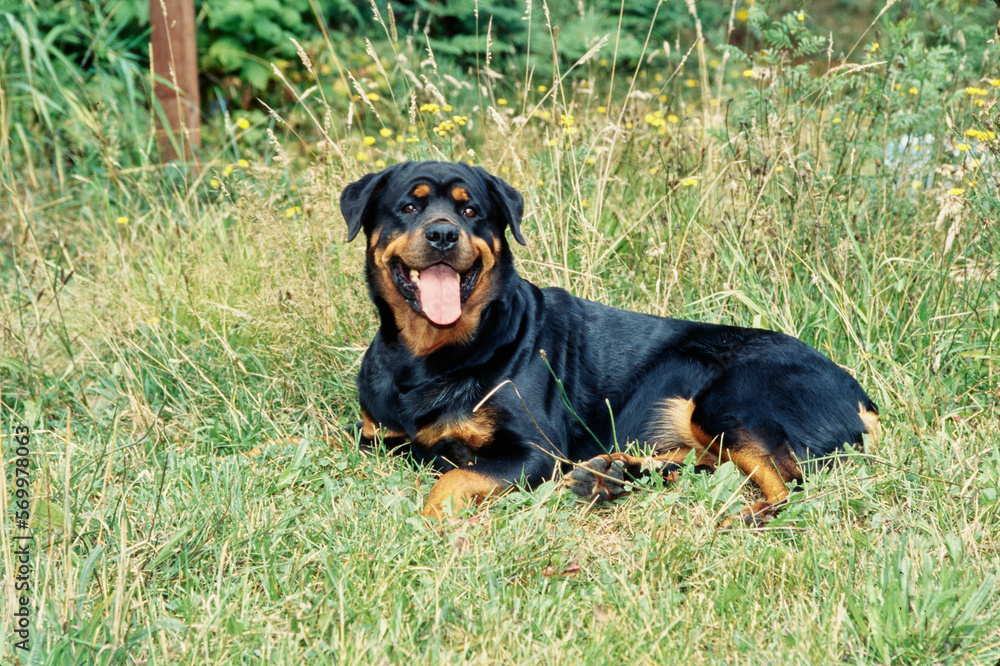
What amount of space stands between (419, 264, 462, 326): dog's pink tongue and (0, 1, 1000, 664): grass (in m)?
0.58

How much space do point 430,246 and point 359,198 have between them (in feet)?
1.41

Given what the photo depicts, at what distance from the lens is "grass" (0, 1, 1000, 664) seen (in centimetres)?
216

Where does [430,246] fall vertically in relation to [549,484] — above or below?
above

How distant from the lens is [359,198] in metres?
3.29

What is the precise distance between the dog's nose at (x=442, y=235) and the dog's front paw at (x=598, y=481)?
2.88 ft

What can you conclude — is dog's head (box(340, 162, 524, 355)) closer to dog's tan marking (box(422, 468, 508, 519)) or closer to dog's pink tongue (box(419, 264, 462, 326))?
dog's pink tongue (box(419, 264, 462, 326))

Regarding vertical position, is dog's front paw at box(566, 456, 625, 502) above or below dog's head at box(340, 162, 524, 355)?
below

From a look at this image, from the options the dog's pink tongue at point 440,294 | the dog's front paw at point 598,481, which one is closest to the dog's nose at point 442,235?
the dog's pink tongue at point 440,294

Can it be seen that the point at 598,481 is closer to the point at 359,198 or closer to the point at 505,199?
the point at 505,199

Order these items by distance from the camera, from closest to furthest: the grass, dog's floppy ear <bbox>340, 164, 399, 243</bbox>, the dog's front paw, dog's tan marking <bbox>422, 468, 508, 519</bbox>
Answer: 1. the grass
2. dog's tan marking <bbox>422, 468, 508, 519</bbox>
3. the dog's front paw
4. dog's floppy ear <bbox>340, 164, 399, 243</bbox>

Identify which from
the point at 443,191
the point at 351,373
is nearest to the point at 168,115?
the point at 351,373

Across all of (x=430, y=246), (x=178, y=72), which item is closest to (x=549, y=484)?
(x=430, y=246)

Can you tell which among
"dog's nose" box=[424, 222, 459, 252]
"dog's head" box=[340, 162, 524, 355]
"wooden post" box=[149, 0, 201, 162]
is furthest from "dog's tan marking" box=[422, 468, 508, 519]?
"wooden post" box=[149, 0, 201, 162]

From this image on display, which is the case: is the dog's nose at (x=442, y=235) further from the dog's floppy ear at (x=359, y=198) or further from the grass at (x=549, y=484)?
the grass at (x=549, y=484)
